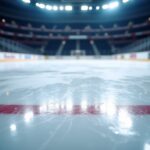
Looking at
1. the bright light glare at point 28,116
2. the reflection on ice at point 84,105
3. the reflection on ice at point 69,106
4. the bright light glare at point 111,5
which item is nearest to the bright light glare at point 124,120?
the reflection on ice at point 84,105

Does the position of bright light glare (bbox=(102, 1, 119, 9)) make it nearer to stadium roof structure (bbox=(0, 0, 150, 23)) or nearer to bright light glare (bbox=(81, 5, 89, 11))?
stadium roof structure (bbox=(0, 0, 150, 23))

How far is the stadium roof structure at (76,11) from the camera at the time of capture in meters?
31.4

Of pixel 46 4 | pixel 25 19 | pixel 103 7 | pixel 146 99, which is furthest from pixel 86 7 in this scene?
pixel 146 99

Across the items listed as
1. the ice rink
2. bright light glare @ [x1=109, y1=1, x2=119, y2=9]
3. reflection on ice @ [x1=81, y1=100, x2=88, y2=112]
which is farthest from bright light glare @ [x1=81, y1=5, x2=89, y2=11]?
reflection on ice @ [x1=81, y1=100, x2=88, y2=112]

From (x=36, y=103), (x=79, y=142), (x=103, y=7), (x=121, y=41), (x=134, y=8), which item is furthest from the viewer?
(x=121, y=41)

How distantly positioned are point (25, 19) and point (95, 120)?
37.9 metres

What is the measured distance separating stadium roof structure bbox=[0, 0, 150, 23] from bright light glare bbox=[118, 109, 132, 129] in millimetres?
30311

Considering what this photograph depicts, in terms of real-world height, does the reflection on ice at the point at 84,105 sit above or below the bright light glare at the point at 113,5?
below

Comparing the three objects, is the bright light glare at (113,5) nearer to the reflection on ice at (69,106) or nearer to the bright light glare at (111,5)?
the bright light glare at (111,5)

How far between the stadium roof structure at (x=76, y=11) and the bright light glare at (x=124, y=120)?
30311 mm

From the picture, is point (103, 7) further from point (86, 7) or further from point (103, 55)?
point (103, 55)

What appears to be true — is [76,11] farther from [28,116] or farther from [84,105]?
[28,116]

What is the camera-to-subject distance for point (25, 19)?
36812 mm

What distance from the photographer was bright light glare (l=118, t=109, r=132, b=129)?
1.63 metres
